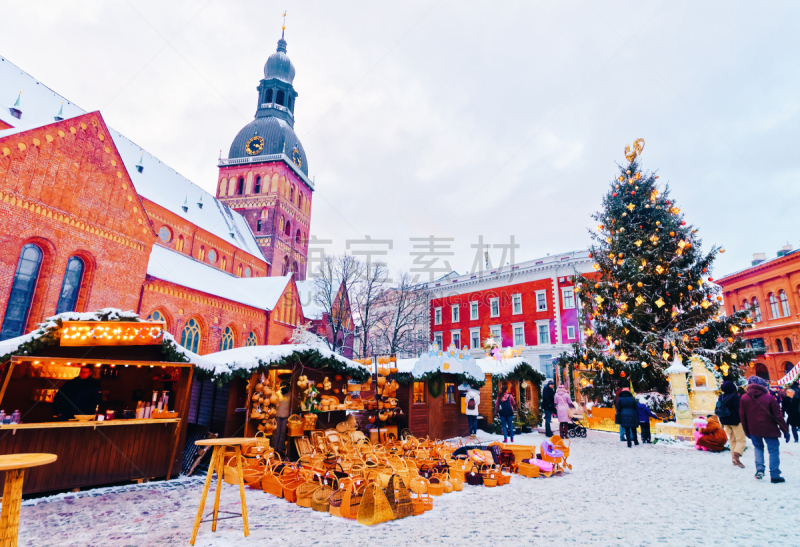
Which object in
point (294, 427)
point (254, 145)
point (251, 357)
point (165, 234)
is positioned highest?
point (254, 145)

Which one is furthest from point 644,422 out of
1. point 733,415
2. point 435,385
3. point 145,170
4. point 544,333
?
point 145,170

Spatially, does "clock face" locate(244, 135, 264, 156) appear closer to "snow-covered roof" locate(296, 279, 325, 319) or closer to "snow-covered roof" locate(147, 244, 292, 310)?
"snow-covered roof" locate(296, 279, 325, 319)

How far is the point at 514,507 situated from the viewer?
610 cm

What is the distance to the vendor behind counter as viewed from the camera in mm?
8031

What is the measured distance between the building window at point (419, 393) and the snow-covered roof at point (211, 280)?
13.5 meters

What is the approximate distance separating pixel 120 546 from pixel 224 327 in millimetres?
19458

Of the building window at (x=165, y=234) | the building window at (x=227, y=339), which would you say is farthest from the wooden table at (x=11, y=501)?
the building window at (x=165, y=234)

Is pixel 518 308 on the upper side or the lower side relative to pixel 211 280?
upper

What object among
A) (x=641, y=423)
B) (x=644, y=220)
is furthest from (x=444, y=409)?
(x=644, y=220)

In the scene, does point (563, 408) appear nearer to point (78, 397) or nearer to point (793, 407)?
point (793, 407)

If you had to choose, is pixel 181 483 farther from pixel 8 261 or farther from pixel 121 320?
pixel 8 261

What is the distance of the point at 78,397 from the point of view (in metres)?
8.06

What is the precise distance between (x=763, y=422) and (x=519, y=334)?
28.8m

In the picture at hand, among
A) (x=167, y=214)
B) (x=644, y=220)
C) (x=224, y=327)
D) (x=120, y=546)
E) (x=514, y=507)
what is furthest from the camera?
(x=167, y=214)
